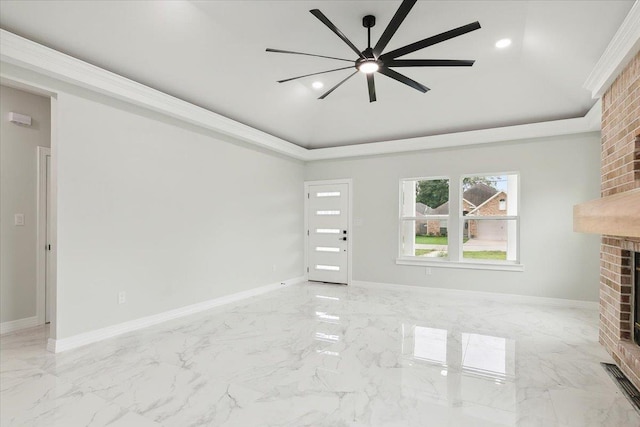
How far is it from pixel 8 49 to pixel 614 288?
5.59 metres

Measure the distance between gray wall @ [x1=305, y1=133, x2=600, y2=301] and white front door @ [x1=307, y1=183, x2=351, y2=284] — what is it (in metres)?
0.72

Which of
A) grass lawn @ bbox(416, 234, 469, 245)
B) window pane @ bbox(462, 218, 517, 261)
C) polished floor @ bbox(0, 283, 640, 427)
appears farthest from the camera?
grass lawn @ bbox(416, 234, 469, 245)

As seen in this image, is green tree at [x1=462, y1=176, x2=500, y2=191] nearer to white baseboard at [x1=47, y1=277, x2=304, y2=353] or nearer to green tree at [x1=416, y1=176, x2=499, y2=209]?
green tree at [x1=416, y1=176, x2=499, y2=209]

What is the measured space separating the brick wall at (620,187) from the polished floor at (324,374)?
0.26 m

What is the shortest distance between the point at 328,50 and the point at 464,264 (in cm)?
390

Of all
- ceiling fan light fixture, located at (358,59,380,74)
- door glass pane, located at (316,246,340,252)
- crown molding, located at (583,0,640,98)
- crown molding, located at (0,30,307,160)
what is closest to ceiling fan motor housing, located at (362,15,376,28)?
ceiling fan light fixture, located at (358,59,380,74)

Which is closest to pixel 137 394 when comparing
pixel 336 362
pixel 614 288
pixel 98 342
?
pixel 98 342

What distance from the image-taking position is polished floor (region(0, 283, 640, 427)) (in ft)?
7.04

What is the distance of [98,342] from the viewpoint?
3365mm

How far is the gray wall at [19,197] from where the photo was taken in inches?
146

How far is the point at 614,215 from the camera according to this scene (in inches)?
73.9

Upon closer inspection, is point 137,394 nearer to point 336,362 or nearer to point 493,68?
point 336,362

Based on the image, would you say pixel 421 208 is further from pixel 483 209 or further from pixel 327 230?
pixel 327 230

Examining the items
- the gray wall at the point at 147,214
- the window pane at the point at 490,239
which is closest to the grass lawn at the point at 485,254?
the window pane at the point at 490,239
